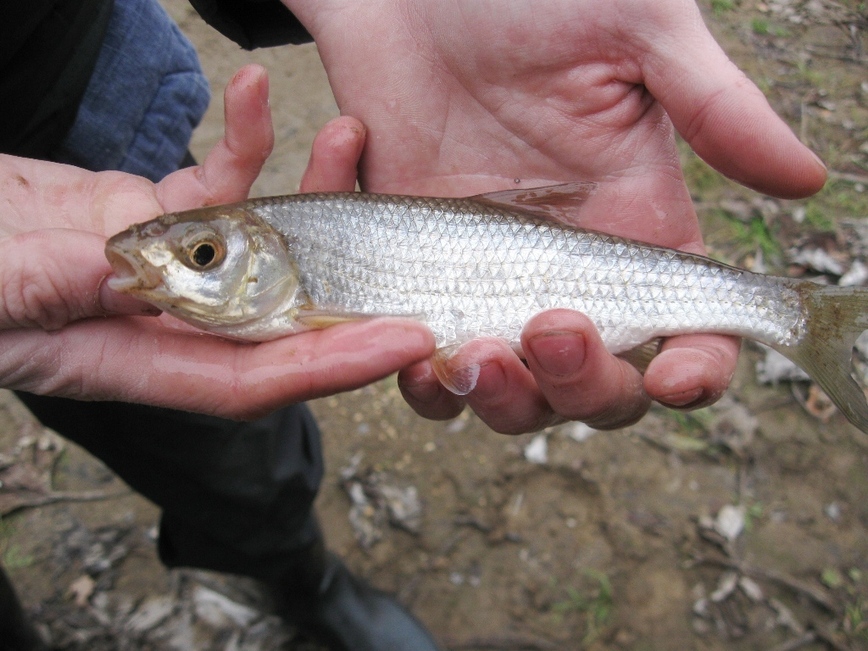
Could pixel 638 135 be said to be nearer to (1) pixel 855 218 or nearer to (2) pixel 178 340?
(2) pixel 178 340

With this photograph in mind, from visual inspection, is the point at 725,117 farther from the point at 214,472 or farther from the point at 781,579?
the point at 781,579

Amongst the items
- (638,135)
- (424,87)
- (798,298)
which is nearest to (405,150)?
(424,87)

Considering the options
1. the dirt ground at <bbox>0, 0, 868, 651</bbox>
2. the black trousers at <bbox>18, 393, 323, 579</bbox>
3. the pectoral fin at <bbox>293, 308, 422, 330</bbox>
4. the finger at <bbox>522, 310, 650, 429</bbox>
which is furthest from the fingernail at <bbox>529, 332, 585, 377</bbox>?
the dirt ground at <bbox>0, 0, 868, 651</bbox>

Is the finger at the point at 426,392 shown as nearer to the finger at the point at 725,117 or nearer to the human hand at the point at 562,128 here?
the human hand at the point at 562,128

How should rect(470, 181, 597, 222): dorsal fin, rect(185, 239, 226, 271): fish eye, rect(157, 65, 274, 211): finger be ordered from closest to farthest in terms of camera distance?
rect(185, 239, 226, 271): fish eye → rect(157, 65, 274, 211): finger → rect(470, 181, 597, 222): dorsal fin

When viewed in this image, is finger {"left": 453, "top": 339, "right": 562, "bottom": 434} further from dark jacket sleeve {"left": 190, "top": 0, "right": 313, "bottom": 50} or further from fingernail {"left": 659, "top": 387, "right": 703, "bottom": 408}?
dark jacket sleeve {"left": 190, "top": 0, "right": 313, "bottom": 50}

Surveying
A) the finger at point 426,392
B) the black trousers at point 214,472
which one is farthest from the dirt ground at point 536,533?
the finger at point 426,392
